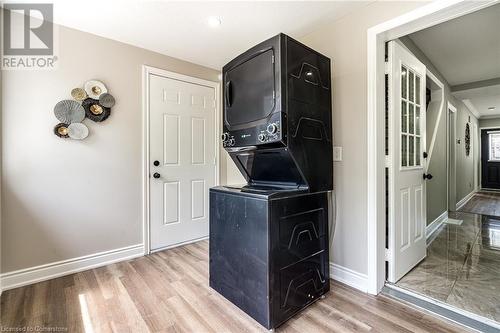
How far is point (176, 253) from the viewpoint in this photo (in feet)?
9.02

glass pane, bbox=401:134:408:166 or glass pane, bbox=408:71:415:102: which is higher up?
glass pane, bbox=408:71:415:102

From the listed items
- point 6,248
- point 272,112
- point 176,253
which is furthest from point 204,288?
point 6,248

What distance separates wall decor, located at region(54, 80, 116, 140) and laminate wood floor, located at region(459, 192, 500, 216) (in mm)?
6166

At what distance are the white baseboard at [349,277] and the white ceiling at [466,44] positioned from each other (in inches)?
96.3

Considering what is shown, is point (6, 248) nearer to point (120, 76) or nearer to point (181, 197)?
point (181, 197)

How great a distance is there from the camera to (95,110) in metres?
2.34

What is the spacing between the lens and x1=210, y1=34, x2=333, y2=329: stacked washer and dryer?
4.93 feet

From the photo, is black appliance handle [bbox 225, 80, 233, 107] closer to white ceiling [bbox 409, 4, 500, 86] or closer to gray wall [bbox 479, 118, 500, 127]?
white ceiling [bbox 409, 4, 500, 86]

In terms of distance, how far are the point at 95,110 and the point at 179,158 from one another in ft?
3.27

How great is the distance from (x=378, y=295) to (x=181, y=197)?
88.7 inches

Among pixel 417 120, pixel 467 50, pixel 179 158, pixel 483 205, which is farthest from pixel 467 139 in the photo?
pixel 179 158

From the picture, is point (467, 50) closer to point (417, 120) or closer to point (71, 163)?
point (417, 120)

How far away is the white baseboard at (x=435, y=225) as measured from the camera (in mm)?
3227

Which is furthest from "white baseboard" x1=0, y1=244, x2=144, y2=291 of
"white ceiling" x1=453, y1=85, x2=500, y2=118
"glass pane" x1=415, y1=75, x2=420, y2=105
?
"white ceiling" x1=453, y1=85, x2=500, y2=118
